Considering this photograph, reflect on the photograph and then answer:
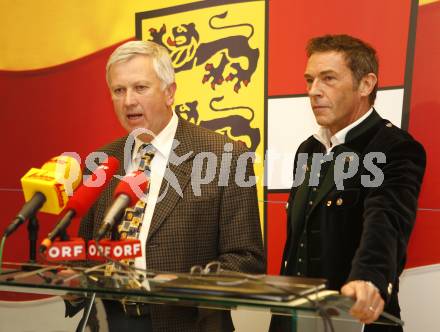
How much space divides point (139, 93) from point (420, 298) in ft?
5.01

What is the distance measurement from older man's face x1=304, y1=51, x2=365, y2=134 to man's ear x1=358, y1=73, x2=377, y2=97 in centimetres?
2

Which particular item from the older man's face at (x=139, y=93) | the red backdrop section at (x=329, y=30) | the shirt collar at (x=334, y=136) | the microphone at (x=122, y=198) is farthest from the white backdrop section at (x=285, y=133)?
the microphone at (x=122, y=198)

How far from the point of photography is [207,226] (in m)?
2.48

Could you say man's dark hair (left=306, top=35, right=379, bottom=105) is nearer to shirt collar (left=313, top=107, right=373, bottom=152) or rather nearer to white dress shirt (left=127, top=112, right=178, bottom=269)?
shirt collar (left=313, top=107, right=373, bottom=152)

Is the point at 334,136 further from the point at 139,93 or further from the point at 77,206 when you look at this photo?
the point at 77,206

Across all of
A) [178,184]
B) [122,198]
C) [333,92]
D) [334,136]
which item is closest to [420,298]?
[334,136]

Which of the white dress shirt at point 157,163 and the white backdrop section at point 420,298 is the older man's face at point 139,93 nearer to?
the white dress shirt at point 157,163

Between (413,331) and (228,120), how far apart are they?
1351 millimetres

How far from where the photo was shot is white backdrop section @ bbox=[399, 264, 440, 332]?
3.10 metres

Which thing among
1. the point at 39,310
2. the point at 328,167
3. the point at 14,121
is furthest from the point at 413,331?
the point at 14,121

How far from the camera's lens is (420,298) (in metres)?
3.12

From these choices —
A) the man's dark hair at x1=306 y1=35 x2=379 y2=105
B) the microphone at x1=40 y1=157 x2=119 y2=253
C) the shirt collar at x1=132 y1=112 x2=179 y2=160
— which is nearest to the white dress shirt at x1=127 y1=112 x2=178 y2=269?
the shirt collar at x1=132 y1=112 x2=179 y2=160

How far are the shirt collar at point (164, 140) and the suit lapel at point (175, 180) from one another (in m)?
0.02

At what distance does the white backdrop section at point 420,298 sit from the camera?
122 inches
